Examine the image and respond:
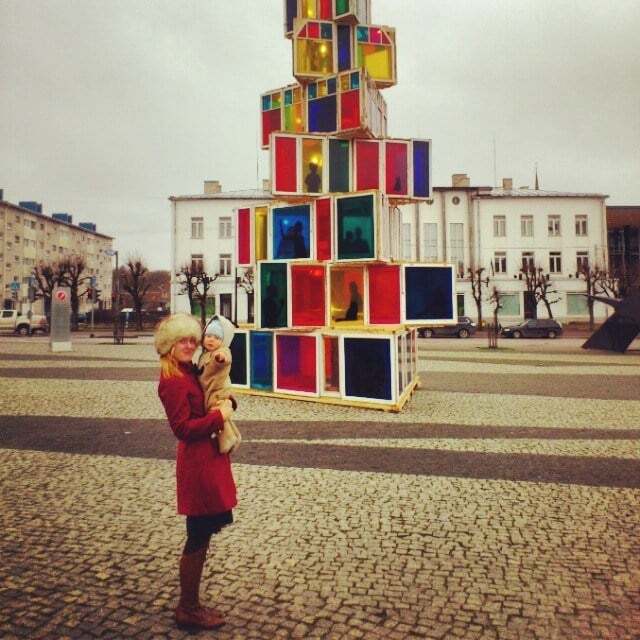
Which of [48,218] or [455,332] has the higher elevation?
[48,218]

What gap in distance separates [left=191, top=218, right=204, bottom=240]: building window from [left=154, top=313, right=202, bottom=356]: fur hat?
50.4m

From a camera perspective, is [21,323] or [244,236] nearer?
[244,236]

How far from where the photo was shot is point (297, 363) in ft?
38.1

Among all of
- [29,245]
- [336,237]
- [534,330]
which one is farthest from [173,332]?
[29,245]

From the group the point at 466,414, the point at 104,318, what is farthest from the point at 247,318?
the point at 466,414

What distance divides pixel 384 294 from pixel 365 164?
276 centimetres

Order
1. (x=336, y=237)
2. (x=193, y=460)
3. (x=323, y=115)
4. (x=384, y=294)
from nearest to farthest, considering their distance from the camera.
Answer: (x=193, y=460)
(x=336, y=237)
(x=384, y=294)
(x=323, y=115)

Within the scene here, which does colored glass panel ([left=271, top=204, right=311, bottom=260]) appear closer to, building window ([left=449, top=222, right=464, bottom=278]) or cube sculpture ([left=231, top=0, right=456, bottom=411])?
cube sculpture ([left=231, top=0, right=456, bottom=411])

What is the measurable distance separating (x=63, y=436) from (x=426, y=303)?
6.91 meters

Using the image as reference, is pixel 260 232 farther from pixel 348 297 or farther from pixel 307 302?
pixel 348 297

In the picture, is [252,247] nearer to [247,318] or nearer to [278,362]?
[278,362]

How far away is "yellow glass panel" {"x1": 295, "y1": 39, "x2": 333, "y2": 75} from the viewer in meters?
12.4

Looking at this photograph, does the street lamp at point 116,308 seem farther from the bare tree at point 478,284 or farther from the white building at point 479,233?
the bare tree at point 478,284

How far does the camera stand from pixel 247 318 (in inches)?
1960
